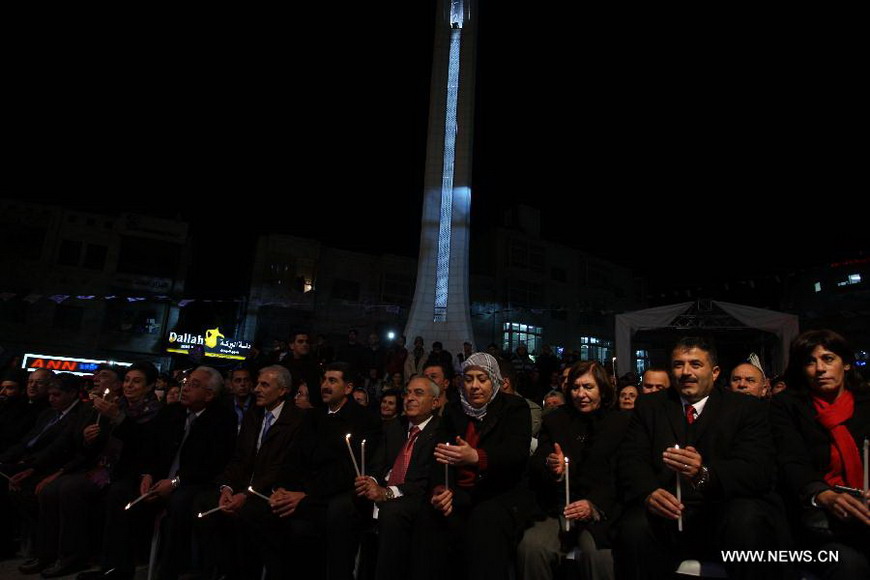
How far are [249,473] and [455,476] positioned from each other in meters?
1.98

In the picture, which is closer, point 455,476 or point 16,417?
point 455,476

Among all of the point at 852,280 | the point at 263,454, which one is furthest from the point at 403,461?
the point at 852,280

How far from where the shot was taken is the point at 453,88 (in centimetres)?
1730

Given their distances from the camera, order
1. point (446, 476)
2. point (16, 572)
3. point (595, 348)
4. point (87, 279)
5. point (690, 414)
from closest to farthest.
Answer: point (690, 414)
point (446, 476)
point (16, 572)
point (87, 279)
point (595, 348)

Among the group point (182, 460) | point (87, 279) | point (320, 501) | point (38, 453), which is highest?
point (87, 279)

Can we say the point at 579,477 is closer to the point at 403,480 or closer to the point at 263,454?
the point at 403,480

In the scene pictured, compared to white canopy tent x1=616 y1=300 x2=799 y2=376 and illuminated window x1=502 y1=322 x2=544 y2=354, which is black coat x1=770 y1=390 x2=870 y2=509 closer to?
white canopy tent x1=616 y1=300 x2=799 y2=376

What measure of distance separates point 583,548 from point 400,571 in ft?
4.02

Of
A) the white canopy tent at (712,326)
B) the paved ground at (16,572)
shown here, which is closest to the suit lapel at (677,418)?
the paved ground at (16,572)

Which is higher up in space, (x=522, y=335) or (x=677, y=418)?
(x=522, y=335)

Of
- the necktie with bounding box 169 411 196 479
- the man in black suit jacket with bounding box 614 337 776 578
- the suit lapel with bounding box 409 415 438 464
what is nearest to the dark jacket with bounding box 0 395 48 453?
the necktie with bounding box 169 411 196 479

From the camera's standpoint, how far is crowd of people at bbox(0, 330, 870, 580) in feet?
9.27

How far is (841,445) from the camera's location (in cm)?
282

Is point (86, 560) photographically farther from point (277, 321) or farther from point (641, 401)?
point (277, 321)
